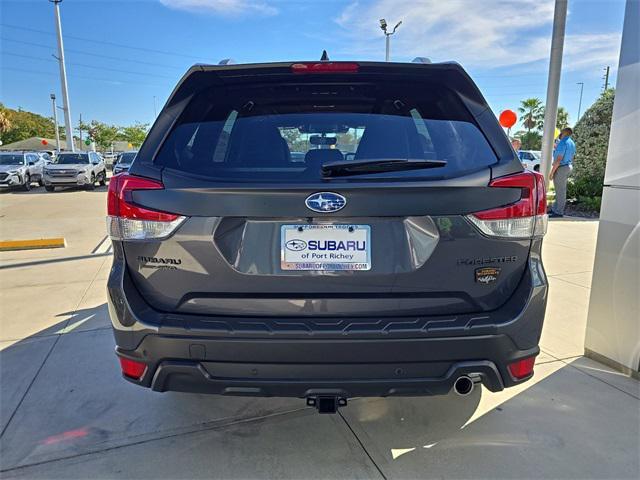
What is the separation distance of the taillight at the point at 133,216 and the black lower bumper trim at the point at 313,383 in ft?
1.79

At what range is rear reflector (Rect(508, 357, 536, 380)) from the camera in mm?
1866

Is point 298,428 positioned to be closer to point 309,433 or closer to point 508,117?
point 309,433

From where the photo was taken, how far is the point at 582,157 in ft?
39.1

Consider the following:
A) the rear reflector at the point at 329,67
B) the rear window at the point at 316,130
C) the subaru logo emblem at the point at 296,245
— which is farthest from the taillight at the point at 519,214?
the rear reflector at the point at 329,67

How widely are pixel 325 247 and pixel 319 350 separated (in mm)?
416

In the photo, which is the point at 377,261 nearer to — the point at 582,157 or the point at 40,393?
the point at 40,393

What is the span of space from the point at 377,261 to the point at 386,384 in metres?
0.52

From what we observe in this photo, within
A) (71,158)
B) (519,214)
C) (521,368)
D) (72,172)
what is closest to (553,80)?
(519,214)

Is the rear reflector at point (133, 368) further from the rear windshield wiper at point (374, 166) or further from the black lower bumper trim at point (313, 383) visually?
the rear windshield wiper at point (374, 166)

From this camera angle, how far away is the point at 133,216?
1.79 metres

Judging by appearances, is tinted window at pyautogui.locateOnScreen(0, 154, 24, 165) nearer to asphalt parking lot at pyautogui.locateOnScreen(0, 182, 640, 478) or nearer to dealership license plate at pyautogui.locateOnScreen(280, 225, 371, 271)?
asphalt parking lot at pyautogui.locateOnScreen(0, 182, 640, 478)

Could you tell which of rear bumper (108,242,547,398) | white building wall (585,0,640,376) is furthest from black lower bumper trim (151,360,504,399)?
white building wall (585,0,640,376)

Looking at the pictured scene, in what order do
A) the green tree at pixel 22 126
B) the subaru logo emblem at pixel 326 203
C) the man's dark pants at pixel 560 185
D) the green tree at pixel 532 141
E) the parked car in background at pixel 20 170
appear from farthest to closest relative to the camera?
the green tree at pixel 22 126 → the green tree at pixel 532 141 → the parked car in background at pixel 20 170 → the man's dark pants at pixel 560 185 → the subaru logo emblem at pixel 326 203

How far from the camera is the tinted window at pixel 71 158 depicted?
19.8 m
